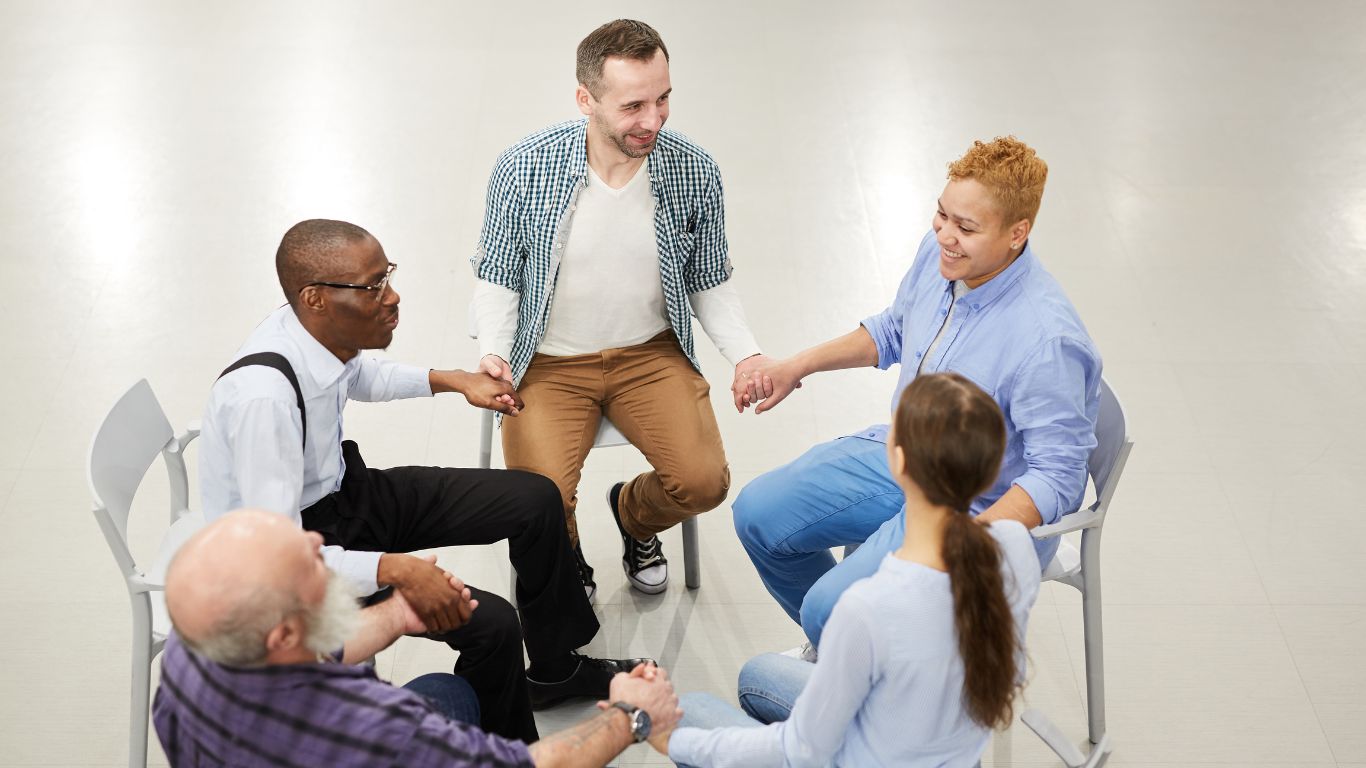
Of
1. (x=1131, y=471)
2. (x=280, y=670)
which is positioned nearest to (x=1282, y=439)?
(x=1131, y=471)

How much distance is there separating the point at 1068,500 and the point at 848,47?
3.89 meters

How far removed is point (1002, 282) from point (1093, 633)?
884 millimetres

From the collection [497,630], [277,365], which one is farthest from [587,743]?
[277,365]

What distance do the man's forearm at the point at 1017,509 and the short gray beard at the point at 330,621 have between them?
1.29m

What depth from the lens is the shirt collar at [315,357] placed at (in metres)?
2.59

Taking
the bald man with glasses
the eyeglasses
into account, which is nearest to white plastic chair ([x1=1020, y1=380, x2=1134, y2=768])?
the bald man with glasses

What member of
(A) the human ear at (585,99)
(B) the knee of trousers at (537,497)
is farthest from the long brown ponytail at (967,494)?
(A) the human ear at (585,99)

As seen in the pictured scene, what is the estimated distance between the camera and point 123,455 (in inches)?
103

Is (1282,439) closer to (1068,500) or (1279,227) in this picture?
(1279,227)

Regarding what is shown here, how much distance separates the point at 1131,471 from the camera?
386cm

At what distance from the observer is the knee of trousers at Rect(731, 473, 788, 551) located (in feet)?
9.68

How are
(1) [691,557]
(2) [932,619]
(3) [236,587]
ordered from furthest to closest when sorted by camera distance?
(1) [691,557]
(2) [932,619]
(3) [236,587]

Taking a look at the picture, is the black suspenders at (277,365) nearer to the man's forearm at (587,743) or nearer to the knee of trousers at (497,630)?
the knee of trousers at (497,630)

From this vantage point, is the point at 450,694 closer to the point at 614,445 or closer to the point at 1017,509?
the point at 614,445
